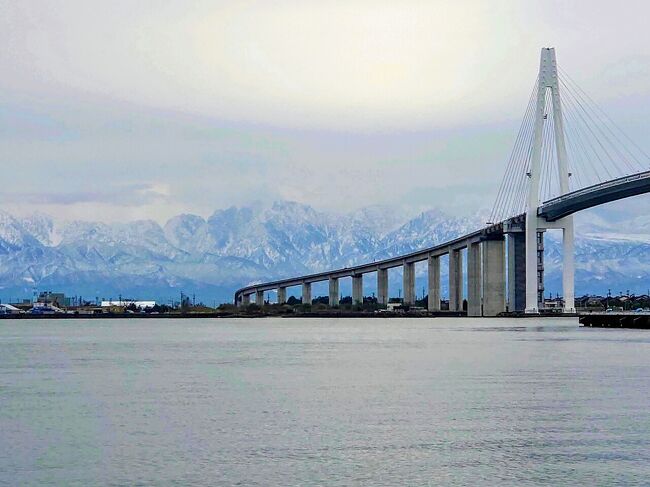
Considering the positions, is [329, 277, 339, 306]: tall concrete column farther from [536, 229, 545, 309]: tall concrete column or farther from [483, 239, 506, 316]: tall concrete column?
[536, 229, 545, 309]: tall concrete column

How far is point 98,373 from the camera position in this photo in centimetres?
4225

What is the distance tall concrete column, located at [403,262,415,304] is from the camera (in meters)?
144

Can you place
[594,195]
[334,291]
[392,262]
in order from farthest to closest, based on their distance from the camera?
[334,291] → [392,262] → [594,195]

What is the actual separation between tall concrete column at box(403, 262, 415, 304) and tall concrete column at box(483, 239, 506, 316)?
21958 mm

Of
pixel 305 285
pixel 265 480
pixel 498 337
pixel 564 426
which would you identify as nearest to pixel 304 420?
pixel 564 426

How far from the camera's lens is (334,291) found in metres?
171

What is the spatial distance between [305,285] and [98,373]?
129 m

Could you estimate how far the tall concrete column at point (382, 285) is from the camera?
500 feet

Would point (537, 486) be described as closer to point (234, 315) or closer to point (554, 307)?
point (554, 307)

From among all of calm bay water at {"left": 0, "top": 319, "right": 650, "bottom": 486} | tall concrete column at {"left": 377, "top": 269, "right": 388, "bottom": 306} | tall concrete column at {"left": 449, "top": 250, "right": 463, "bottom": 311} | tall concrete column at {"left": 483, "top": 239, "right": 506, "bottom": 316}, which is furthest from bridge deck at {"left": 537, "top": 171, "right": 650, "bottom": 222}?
tall concrete column at {"left": 377, "top": 269, "right": 388, "bottom": 306}

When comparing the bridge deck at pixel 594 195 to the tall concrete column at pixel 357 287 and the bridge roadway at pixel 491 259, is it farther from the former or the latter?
the tall concrete column at pixel 357 287

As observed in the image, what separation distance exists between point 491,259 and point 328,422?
9158cm

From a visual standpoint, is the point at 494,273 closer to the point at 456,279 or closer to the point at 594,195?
the point at 456,279

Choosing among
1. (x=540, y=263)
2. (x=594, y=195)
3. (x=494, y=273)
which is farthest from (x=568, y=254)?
(x=594, y=195)
